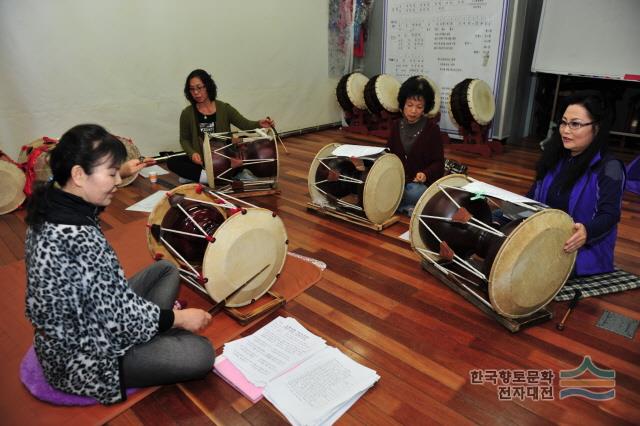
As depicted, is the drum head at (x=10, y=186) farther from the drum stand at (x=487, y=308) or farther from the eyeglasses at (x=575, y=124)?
the eyeglasses at (x=575, y=124)

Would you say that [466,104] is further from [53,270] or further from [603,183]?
[53,270]

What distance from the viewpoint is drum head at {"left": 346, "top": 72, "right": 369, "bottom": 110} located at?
5703 millimetres

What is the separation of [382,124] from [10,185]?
4201 millimetres

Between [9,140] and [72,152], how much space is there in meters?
3.20

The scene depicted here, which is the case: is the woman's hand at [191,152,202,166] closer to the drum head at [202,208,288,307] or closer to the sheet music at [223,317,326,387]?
the drum head at [202,208,288,307]

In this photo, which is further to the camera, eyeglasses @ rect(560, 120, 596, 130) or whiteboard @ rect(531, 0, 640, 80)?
whiteboard @ rect(531, 0, 640, 80)

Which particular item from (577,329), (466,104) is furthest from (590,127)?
(466,104)

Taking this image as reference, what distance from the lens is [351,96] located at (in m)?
5.69

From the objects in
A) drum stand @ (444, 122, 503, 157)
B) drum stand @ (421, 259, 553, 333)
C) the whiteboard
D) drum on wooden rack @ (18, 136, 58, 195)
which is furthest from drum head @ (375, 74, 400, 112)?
drum on wooden rack @ (18, 136, 58, 195)

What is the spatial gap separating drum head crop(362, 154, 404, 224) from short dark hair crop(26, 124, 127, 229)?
1.72 metres

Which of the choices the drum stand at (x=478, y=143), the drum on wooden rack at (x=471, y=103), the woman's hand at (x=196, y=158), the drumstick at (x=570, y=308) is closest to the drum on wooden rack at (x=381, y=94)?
the drum on wooden rack at (x=471, y=103)

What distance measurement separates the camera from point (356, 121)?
6.07 meters

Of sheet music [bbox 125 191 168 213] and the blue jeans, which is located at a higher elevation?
the blue jeans

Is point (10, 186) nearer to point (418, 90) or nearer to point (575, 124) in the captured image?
point (418, 90)
